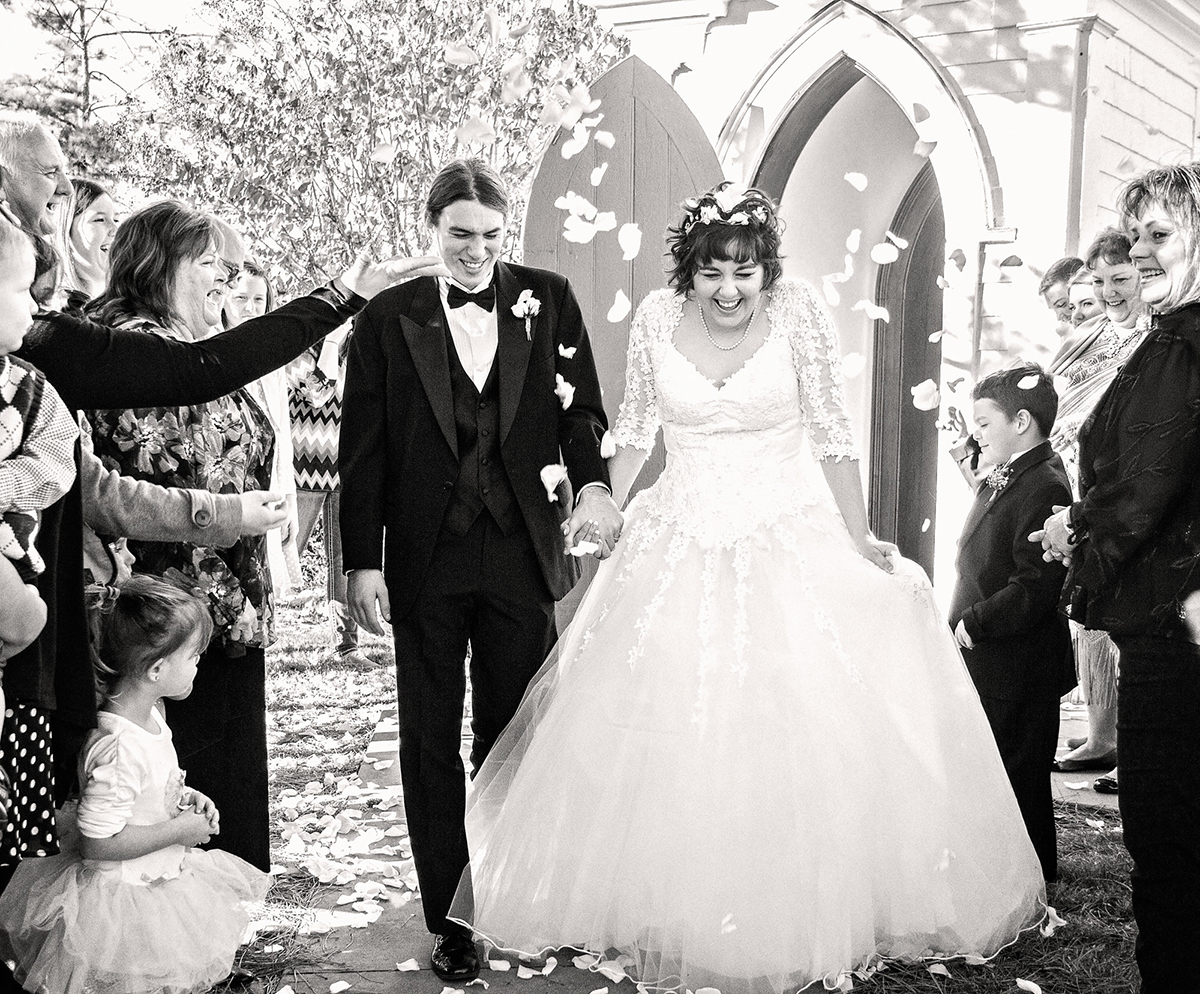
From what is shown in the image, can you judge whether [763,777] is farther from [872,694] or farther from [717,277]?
[717,277]

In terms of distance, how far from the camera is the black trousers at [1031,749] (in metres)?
3.44

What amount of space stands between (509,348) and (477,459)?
0.29 m

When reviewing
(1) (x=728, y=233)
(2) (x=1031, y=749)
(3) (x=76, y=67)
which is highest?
(3) (x=76, y=67)

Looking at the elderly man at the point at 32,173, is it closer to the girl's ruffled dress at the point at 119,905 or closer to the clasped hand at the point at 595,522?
the girl's ruffled dress at the point at 119,905

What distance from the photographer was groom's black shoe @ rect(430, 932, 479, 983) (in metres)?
2.94

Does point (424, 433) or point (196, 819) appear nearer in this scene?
point (196, 819)

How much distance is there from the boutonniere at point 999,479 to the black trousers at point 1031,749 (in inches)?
22.9

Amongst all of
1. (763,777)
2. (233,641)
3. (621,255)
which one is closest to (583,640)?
(763,777)

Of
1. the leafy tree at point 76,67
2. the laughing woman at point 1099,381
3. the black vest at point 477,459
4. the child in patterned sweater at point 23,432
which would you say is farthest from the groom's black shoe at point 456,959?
the leafy tree at point 76,67

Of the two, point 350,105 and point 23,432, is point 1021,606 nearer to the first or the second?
point 23,432

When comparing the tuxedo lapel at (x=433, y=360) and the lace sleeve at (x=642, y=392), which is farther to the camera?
the lace sleeve at (x=642, y=392)

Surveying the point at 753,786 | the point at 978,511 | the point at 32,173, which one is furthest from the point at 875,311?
the point at 32,173

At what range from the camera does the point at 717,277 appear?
3182mm

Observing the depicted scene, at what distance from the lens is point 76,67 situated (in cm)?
1558
